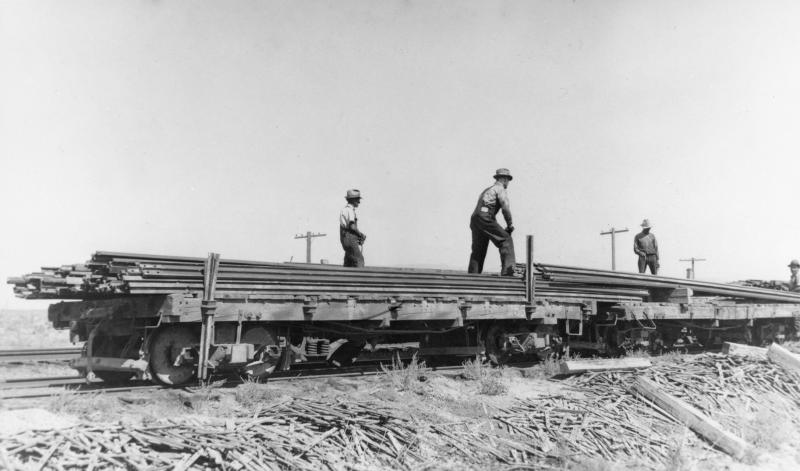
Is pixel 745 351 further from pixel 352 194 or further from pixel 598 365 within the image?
pixel 352 194

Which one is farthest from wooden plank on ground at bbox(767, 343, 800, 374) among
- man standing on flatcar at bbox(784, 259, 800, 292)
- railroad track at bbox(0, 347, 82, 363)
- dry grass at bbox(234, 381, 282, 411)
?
railroad track at bbox(0, 347, 82, 363)

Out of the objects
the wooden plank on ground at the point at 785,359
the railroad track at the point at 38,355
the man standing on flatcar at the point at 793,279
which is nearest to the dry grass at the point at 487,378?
the wooden plank on ground at the point at 785,359

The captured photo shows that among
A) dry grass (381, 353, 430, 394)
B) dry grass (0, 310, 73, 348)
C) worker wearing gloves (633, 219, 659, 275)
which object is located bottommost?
dry grass (0, 310, 73, 348)

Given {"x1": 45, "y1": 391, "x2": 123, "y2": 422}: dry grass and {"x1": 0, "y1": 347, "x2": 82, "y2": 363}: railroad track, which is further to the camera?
{"x1": 0, "y1": 347, "x2": 82, "y2": 363}: railroad track

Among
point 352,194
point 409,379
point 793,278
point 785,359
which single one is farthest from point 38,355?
point 793,278

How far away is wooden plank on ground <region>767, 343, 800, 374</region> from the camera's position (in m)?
9.01

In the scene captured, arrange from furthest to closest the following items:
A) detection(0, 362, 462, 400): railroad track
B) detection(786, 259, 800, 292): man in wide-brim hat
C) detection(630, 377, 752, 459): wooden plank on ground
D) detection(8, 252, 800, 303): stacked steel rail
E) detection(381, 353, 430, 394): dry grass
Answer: detection(786, 259, 800, 292): man in wide-brim hat, detection(381, 353, 430, 394): dry grass, detection(0, 362, 462, 400): railroad track, detection(8, 252, 800, 303): stacked steel rail, detection(630, 377, 752, 459): wooden plank on ground

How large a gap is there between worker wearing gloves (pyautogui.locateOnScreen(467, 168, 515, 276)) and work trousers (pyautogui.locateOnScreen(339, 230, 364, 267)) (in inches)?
74.2

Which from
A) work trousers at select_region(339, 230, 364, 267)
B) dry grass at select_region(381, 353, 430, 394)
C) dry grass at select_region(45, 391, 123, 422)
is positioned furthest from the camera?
work trousers at select_region(339, 230, 364, 267)

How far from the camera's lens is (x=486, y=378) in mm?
7777

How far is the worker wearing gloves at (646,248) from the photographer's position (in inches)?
632

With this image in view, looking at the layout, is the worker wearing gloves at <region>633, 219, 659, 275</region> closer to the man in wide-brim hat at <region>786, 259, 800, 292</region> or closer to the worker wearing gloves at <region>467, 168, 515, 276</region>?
the man in wide-brim hat at <region>786, 259, 800, 292</region>

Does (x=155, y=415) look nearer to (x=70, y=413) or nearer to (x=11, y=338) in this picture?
(x=70, y=413)

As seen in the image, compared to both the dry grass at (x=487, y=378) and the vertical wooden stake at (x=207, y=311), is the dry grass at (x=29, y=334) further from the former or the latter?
the dry grass at (x=487, y=378)
